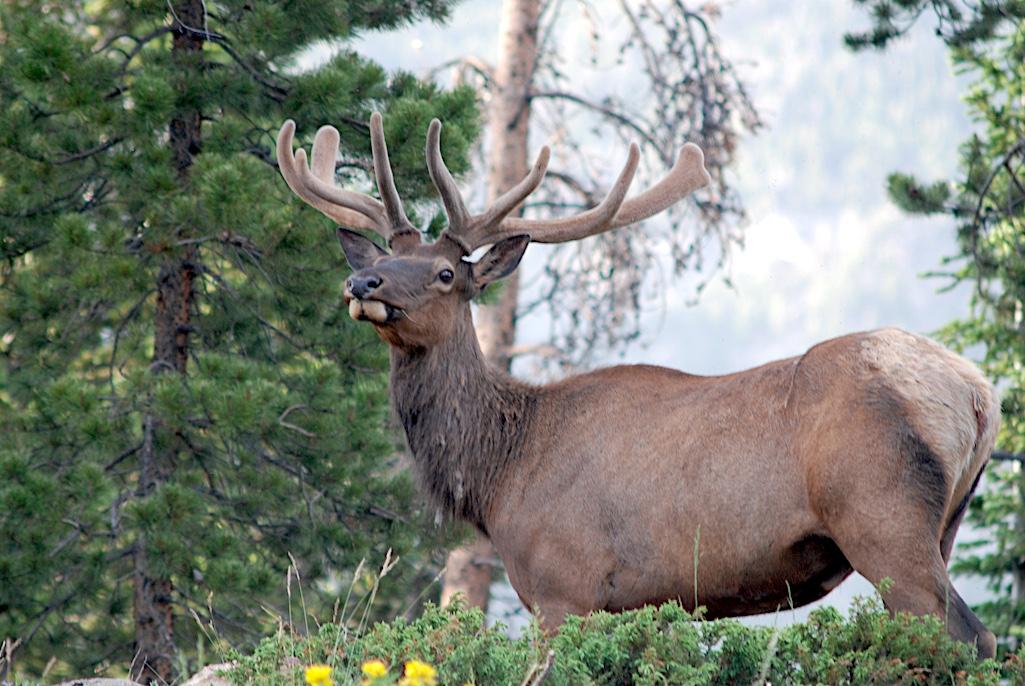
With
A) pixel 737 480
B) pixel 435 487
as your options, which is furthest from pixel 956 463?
pixel 435 487

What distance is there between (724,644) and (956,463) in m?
1.29

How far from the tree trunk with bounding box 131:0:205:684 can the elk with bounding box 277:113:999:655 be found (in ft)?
6.87

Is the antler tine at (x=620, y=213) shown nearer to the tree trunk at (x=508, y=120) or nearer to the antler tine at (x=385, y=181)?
the antler tine at (x=385, y=181)

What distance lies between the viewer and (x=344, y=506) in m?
9.65

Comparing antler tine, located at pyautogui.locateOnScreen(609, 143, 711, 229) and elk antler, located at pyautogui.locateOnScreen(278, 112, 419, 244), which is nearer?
elk antler, located at pyautogui.locateOnScreen(278, 112, 419, 244)

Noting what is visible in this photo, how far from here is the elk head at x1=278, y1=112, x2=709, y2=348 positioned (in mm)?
6645

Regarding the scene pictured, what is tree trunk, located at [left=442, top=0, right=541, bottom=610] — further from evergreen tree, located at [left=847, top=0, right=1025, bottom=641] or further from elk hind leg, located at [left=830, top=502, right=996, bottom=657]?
elk hind leg, located at [left=830, top=502, right=996, bottom=657]

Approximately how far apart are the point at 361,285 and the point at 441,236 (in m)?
0.81

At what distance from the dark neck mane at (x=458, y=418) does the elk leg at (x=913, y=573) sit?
1.97 metres

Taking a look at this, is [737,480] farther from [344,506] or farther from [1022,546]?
[1022,546]

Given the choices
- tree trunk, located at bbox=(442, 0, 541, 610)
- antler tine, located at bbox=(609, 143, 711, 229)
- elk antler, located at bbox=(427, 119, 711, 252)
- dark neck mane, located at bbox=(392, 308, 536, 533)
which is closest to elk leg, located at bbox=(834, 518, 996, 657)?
dark neck mane, located at bbox=(392, 308, 536, 533)

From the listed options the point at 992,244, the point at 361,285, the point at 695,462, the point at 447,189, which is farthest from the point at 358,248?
the point at 992,244

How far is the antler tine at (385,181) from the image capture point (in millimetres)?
7117

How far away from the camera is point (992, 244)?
11.2 metres
